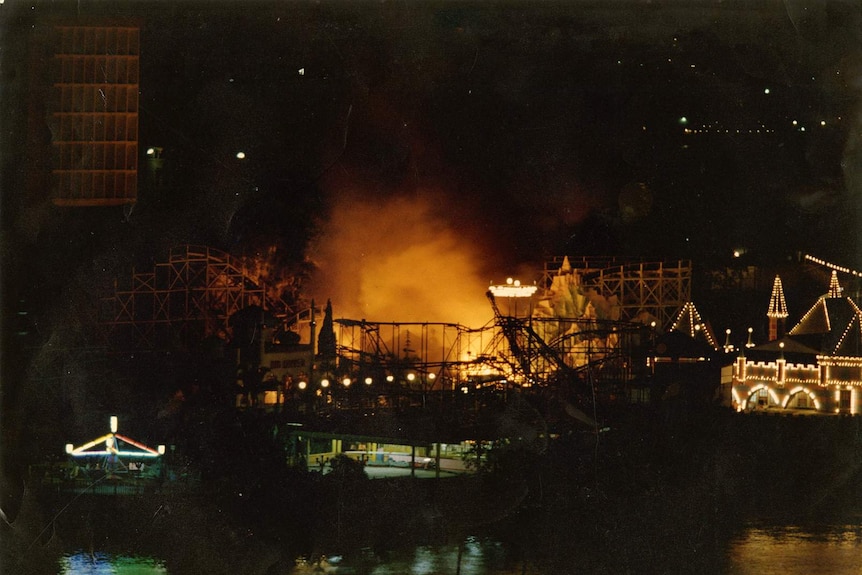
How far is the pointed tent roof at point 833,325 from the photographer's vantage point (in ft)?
59.4

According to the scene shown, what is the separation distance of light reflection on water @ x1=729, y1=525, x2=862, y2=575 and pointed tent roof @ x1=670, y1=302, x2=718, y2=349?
248 inches

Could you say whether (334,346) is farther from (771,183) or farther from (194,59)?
(771,183)

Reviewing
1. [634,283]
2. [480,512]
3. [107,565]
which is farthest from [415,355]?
[107,565]

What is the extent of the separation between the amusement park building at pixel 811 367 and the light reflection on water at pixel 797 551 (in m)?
5.94

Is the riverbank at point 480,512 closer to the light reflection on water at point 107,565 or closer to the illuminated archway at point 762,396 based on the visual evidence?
the light reflection on water at point 107,565

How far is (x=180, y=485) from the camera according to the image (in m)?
11.3

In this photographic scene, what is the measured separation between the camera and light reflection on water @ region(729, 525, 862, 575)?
1052 cm

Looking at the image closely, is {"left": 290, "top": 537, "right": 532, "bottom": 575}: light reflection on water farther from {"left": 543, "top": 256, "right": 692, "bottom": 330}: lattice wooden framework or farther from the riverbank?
{"left": 543, "top": 256, "right": 692, "bottom": 330}: lattice wooden framework

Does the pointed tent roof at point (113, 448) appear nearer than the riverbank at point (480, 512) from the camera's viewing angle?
No

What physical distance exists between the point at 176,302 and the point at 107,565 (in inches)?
204

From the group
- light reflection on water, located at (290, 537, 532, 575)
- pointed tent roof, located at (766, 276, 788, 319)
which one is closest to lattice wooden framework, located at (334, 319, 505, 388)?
light reflection on water, located at (290, 537, 532, 575)

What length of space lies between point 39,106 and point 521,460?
6.71 metres

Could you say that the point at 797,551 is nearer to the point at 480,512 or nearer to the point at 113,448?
the point at 480,512

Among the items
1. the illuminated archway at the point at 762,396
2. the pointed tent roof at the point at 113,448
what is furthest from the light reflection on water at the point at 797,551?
the illuminated archway at the point at 762,396
